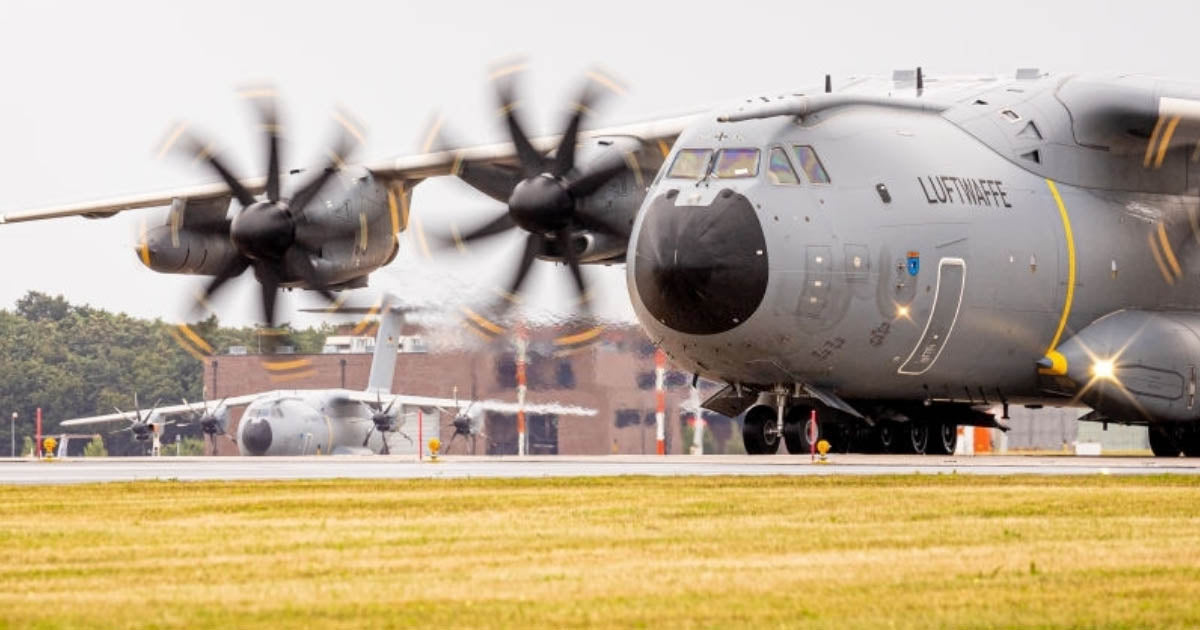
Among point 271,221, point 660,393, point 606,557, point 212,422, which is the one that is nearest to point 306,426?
point 212,422

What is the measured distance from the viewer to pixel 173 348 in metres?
94.2

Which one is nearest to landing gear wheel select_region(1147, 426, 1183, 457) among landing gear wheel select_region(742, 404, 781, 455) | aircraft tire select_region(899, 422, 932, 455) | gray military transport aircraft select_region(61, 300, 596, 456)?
aircraft tire select_region(899, 422, 932, 455)

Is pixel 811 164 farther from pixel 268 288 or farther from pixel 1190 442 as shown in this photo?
pixel 268 288

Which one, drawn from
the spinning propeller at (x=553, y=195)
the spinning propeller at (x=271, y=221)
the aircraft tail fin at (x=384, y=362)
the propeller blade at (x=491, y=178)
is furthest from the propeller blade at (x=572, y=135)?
the aircraft tail fin at (x=384, y=362)

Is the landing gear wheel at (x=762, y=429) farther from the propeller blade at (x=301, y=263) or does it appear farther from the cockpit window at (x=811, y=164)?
the propeller blade at (x=301, y=263)

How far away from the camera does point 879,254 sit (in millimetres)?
27984

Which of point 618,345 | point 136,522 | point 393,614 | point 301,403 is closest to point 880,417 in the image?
point 618,345

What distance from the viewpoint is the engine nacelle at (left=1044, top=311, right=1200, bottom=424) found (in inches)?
1194

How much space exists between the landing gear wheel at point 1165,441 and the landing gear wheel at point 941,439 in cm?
293

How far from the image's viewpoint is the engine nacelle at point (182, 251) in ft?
113

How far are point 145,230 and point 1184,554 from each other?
24528 mm

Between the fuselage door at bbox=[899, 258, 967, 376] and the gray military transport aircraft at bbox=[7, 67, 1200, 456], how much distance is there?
0.08 feet

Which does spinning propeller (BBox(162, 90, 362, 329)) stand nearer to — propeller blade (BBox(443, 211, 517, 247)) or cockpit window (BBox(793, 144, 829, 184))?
propeller blade (BBox(443, 211, 517, 247))

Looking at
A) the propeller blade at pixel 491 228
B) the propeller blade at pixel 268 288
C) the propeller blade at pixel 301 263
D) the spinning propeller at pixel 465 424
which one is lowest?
the spinning propeller at pixel 465 424
